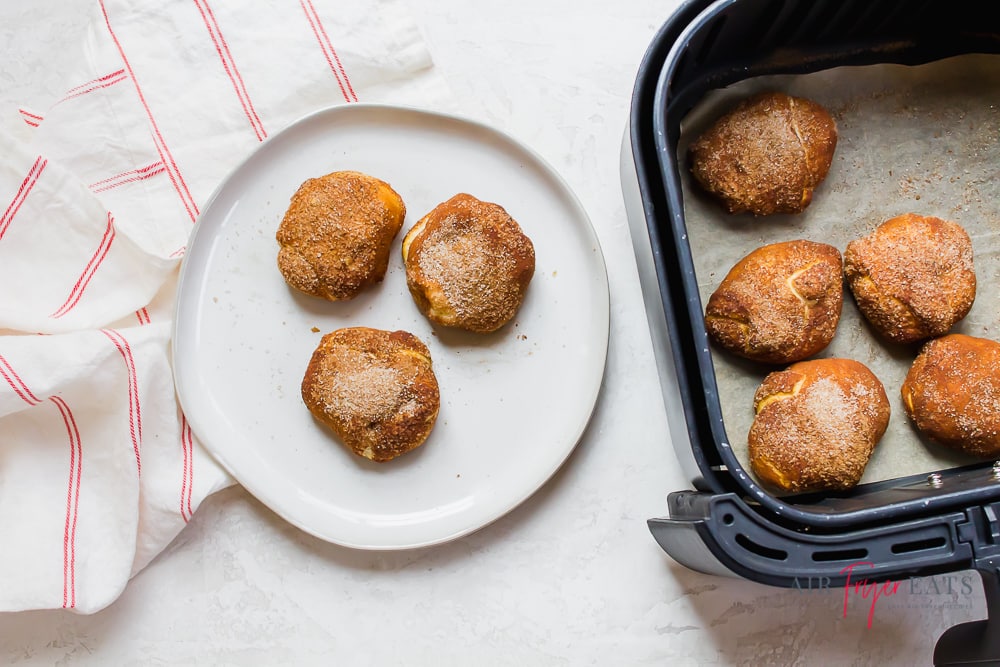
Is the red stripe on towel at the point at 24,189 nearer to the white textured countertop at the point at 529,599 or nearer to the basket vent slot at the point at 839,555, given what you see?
the white textured countertop at the point at 529,599

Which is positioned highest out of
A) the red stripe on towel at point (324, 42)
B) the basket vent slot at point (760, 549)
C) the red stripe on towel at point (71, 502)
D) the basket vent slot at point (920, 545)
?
the red stripe on towel at point (324, 42)

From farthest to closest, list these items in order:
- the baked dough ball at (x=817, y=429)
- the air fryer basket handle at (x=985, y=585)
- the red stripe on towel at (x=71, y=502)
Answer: the red stripe on towel at (x=71, y=502) → the baked dough ball at (x=817, y=429) → the air fryer basket handle at (x=985, y=585)

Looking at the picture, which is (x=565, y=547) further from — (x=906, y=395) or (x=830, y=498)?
(x=906, y=395)

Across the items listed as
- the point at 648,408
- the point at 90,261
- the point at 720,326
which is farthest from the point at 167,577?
the point at 720,326

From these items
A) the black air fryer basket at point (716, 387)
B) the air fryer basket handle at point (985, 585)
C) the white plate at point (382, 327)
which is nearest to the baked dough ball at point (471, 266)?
the white plate at point (382, 327)

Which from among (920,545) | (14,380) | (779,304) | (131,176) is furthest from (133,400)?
(920,545)

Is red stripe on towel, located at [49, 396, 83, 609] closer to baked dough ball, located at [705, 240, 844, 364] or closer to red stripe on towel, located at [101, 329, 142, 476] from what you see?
red stripe on towel, located at [101, 329, 142, 476]

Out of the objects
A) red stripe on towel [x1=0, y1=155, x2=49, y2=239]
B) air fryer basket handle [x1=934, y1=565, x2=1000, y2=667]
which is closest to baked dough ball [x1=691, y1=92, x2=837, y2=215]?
air fryer basket handle [x1=934, y1=565, x2=1000, y2=667]

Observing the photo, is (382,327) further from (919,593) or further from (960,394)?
(919,593)
